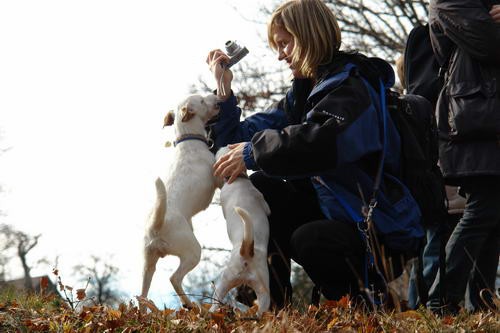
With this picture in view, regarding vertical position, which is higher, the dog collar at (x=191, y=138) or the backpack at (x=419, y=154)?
the dog collar at (x=191, y=138)

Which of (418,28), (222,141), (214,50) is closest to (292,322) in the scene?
(222,141)

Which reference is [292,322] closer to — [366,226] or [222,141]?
[366,226]

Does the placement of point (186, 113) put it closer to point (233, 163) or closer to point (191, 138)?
point (191, 138)

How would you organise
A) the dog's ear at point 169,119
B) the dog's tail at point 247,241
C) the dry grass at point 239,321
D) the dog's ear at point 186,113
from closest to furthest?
the dry grass at point 239,321
the dog's tail at point 247,241
the dog's ear at point 186,113
the dog's ear at point 169,119

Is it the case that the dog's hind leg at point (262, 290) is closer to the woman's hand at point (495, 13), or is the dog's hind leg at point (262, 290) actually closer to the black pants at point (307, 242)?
the black pants at point (307, 242)

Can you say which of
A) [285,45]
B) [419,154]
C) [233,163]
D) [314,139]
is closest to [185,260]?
[233,163]

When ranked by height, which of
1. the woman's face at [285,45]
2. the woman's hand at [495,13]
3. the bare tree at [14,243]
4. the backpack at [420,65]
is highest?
the woman's face at [285,45]

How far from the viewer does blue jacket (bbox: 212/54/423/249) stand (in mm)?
4129

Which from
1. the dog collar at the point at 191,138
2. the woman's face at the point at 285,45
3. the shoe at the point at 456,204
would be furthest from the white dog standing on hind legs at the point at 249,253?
the shoe at the point at 456,204

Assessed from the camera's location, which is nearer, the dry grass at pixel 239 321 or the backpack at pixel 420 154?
the dry grass at pixel 239 321

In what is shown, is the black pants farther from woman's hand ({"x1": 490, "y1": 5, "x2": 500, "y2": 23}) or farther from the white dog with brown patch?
woman's hand ({"x1": 490, "y1": 5, "x2": 500, "y2": 23})

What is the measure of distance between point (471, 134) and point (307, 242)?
1351mm

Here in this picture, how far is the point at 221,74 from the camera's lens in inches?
207

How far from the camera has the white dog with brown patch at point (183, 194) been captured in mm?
4820
